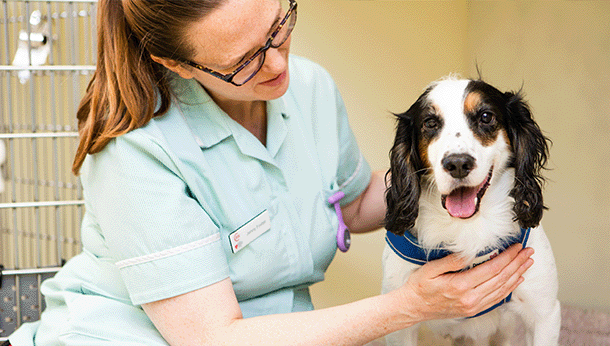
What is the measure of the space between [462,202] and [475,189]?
0.04m

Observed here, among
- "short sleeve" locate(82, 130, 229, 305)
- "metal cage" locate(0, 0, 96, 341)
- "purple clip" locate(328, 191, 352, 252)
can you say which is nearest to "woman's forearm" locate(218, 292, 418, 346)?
"short sleeve" locate(82, 130, 229, 305)

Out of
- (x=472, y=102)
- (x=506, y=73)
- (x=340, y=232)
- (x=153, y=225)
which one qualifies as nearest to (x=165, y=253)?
(x=153, y=225)

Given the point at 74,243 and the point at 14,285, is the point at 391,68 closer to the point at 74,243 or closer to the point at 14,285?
the point at 74,243

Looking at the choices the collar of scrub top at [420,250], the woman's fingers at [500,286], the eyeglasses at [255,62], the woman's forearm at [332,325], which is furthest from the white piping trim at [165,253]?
the woman's fingers at [500,286]

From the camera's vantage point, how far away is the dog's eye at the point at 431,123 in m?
1.15

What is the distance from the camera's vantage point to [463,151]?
3.33ft

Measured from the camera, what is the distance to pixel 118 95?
1124mm

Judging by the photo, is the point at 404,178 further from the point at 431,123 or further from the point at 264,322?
the point at 264,322

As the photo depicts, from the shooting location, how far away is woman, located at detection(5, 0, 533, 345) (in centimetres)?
107

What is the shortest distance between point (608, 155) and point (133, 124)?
4.68ft

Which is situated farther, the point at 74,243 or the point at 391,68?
the point at 391,68

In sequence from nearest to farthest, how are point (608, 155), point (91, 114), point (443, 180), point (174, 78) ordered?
point (443, 180) → point (91, 114) → point (174, 78) → point (608, 155)

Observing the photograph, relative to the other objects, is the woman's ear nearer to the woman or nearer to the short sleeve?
the woman

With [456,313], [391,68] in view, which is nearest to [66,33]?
[391,68]
